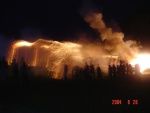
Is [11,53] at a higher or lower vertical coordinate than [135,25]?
lower

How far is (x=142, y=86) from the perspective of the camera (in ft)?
88.5

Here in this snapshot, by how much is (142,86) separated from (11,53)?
21837mm

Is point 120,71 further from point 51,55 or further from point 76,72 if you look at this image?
point 51,55

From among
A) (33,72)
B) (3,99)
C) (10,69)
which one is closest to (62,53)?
(33,72)

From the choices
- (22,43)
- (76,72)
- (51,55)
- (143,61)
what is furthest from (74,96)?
(22,43)

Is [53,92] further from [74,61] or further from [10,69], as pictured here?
[74,61]

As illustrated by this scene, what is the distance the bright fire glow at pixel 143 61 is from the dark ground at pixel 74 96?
39.0 ft

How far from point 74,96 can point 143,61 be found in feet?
68.4

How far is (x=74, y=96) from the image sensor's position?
77.6 feet

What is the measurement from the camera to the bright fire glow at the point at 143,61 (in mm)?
41062

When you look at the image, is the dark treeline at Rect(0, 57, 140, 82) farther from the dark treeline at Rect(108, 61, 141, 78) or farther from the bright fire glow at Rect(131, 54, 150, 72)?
the bright fire glow at Rect(131, 54, 150, 72)
